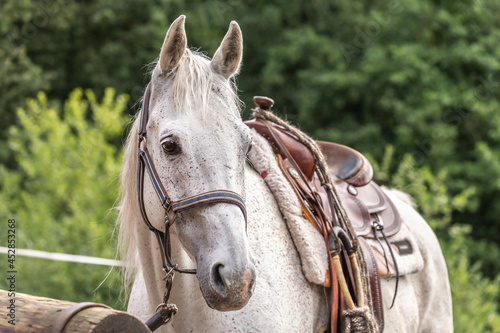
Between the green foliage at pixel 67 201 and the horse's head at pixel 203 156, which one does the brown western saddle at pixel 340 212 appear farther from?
the green foliage at pixel 67 201

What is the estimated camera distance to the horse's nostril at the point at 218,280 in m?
1.83

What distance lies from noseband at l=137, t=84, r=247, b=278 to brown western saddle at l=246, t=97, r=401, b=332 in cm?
75

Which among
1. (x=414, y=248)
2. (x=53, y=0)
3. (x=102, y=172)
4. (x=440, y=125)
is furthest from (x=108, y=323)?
(x=53, y=0)

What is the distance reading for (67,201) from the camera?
302 inches

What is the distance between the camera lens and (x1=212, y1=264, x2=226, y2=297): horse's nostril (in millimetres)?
1833

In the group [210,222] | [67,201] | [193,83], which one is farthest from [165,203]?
[67,201]

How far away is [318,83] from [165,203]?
10838 mm

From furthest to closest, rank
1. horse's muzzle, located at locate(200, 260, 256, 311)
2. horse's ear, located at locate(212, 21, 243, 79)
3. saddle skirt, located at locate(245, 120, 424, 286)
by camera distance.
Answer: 1. saddle skirt, located at locate(245, 120, 424, 286)
2. horse's ear, located at locate(212, 21, 243, 79)
3. horse's muzzle, located at locate(200, 260, 256, 311)

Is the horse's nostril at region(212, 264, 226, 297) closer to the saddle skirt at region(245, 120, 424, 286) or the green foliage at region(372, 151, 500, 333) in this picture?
the saddle skirt at region(245, 120, 424, 286)

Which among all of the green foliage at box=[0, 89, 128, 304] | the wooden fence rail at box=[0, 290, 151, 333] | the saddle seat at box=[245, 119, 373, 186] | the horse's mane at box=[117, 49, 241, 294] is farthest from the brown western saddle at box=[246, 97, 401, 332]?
the green foliage at box=[0, 89, 128, 304]

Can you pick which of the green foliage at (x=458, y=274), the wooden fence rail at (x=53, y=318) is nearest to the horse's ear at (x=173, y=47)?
the wooden fence rail at (x=53, y=318)

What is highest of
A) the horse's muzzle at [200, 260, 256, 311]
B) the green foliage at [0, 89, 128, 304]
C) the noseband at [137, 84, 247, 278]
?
the noseband at [137, 84, 247, 278]

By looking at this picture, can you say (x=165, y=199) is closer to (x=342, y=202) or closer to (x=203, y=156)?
(x=203, y=156)

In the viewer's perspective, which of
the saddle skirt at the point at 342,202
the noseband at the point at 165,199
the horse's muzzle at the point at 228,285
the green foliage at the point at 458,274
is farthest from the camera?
the green foliage at the point at 458,274
